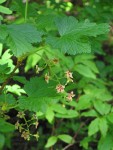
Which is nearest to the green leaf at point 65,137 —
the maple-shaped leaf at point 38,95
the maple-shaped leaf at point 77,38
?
the maple-shaped leaf at point 38,95

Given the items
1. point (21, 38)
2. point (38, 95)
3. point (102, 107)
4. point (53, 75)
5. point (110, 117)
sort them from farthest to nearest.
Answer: point (102, 107), point (110, 117), point (53, 75), point (38, 95), point (21, 38)

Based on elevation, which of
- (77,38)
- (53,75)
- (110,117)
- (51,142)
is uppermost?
(77,38)

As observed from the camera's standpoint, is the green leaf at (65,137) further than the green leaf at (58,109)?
Yes

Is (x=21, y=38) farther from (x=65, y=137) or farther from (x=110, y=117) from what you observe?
(x=65, y=137)

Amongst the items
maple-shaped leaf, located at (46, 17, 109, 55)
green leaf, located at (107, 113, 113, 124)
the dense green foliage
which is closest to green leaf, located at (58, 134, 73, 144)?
the dense green foliage

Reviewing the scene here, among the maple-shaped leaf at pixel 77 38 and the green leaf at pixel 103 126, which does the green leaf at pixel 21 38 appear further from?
the green leaf at pixel 103 126

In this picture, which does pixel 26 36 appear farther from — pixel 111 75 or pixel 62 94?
pixel 111 75

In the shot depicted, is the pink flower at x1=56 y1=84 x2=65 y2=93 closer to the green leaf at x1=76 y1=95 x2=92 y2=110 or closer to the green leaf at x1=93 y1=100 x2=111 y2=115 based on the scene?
the green leaf at x1=93 y1=100 x2=111 y2=115

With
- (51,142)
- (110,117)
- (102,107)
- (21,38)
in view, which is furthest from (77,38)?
(51,142)
